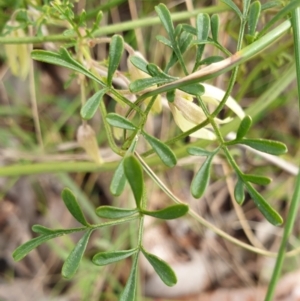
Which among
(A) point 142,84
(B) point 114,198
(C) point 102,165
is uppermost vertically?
(A) point 142,84

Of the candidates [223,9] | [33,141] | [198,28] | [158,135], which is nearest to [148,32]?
[158,135]

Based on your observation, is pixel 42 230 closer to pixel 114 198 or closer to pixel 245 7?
pixel 245 7

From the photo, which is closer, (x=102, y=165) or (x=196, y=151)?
(x=196, y=151)

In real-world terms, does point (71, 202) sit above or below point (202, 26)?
below

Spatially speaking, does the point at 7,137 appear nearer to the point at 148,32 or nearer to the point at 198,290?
the point at 148,32

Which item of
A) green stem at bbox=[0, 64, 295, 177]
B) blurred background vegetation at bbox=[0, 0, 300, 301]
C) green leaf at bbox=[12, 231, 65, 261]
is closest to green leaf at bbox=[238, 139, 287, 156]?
green leaf at bbox=[12, 231, 65, 261]

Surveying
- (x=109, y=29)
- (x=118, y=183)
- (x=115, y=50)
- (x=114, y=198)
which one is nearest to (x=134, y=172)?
(x=118, y=183)

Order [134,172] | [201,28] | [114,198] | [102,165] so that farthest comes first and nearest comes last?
[114,198] < [102,165] < [201,28] < [134,172]
